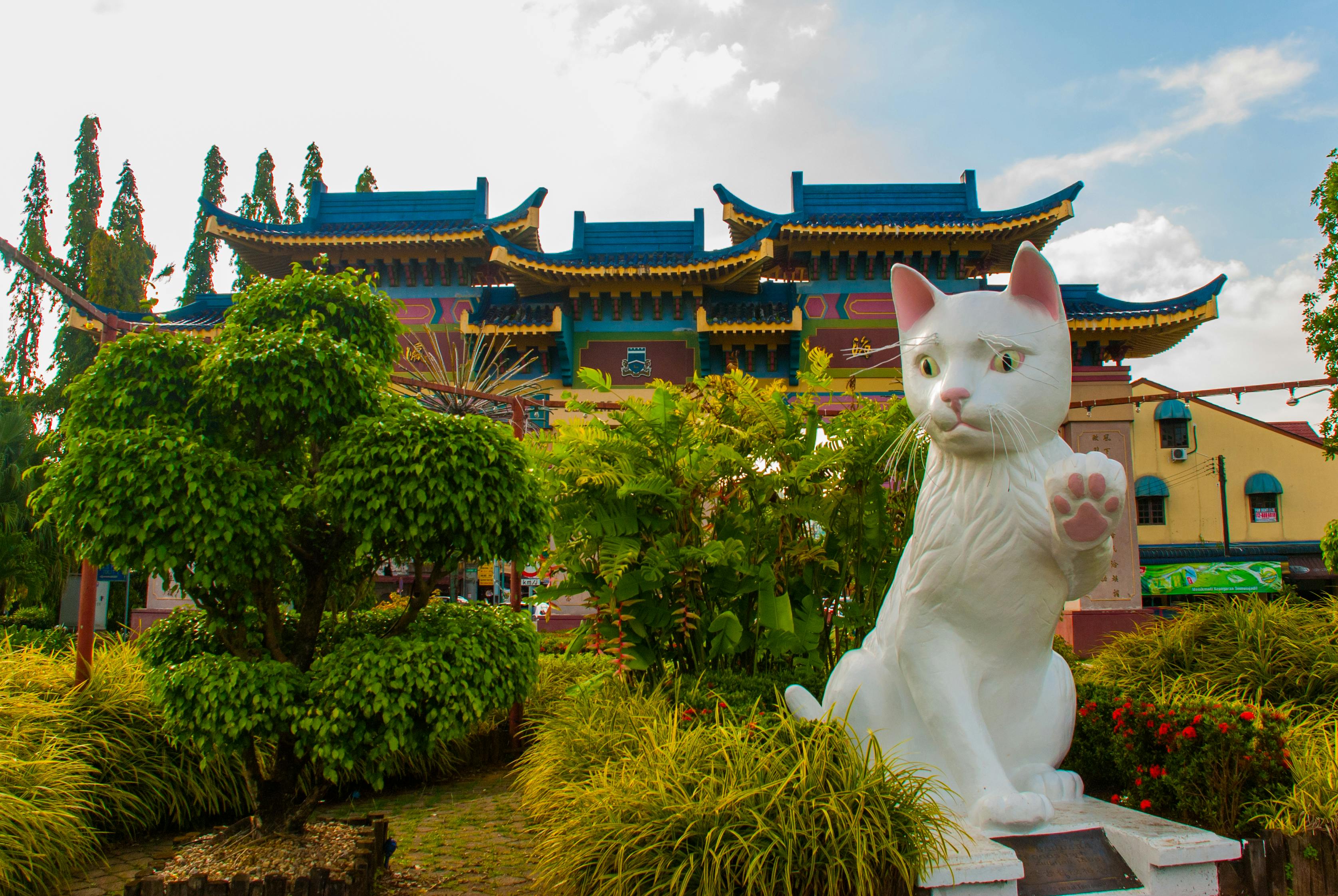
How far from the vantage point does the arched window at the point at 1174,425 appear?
23.9m

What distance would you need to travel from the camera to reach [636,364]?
1412 centimetres

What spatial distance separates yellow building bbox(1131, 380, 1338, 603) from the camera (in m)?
23.0

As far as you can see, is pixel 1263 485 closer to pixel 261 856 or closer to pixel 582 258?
pixel 582 258

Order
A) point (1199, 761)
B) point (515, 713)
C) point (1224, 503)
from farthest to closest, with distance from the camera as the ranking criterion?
1. point (1224, 503)
2. point (515, 713)
3. point (1199, 761)

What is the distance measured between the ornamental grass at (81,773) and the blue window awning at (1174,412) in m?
26.1

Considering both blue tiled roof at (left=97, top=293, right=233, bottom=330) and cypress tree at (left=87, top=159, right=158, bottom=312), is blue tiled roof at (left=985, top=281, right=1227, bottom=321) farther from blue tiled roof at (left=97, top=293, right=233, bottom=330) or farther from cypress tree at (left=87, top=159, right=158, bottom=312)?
cypress tree at (left=87, top=159, right=158, bottom=312)

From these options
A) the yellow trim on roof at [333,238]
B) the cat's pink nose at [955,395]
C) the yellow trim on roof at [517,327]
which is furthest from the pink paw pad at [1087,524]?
the yellow trim on roof at [333,238]

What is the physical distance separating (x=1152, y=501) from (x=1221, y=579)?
6.91m

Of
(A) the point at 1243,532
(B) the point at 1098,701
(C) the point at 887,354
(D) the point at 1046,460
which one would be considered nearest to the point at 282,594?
(D) the point at 1046,460

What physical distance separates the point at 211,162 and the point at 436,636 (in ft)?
81.5

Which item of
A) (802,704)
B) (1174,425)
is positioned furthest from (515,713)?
(1174,425)

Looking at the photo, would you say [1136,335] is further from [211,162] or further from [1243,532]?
[211,162]

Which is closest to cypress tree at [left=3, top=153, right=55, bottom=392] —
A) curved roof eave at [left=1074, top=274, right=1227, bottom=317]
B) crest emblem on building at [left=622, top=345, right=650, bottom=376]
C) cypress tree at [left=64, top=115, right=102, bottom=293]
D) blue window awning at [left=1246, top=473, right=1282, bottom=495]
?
cypress tree at [left=64, top=115, right=102, bottom=293]

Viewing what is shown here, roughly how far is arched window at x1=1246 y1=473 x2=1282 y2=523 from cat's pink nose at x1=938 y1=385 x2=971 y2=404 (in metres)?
26.2
